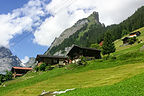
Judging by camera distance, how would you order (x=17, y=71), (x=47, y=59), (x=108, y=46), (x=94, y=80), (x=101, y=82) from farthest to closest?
(x=17, y=71)
(x=47, y=59)
(x=108, y=46)
(x=94, y=80)
(x=101, y=82)

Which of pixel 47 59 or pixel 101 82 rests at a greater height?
pixel 47 59

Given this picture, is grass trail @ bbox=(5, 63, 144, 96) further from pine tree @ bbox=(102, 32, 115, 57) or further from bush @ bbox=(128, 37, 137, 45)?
bush @ bbox=(128, 37, 137, 45)

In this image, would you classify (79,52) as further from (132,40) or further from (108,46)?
(132,40)

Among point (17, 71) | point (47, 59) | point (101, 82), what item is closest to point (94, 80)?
point (101, 82)

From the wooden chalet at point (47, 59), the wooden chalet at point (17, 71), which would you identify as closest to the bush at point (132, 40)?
the wooden chalet at point (47, 59)

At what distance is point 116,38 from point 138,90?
492ft

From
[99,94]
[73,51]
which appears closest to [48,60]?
[73,51]

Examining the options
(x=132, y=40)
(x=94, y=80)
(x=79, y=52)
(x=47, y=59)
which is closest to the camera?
(x=94, y=80)

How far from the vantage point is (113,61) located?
41719 millimetres

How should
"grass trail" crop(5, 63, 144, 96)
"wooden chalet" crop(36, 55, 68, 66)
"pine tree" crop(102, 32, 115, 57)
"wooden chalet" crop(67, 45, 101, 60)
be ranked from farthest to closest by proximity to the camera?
"wooden chalet" crop(36, 55, 68, 66)
"wooden chalet" crop(67, 45, 101, 60)
"pine tree" crop(102, 32, 115, 57)
"grass trail" crop(5, 63, 144, 96)

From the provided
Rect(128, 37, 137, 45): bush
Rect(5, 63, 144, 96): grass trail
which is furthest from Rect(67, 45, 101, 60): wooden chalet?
Rect(128, 37, 137, 45): bush

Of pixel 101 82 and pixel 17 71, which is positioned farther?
pixel 17 71

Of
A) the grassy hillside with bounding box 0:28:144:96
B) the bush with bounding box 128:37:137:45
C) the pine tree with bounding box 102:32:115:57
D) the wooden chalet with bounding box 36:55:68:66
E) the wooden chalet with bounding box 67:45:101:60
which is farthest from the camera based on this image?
the bush with bounding box 128:37:137:45

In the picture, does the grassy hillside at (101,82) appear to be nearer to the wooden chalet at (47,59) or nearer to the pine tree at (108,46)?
the pine tree at (108,46)
